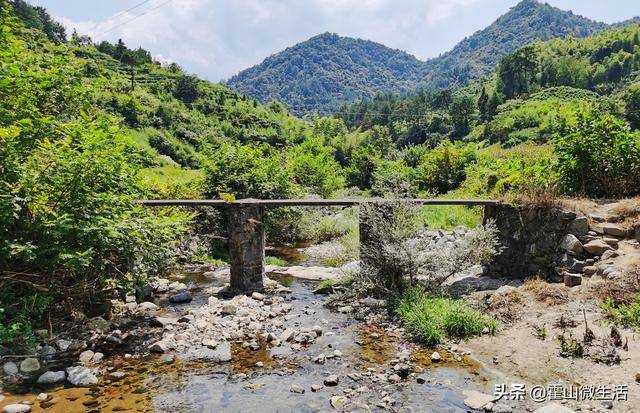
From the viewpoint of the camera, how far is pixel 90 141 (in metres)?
8.35

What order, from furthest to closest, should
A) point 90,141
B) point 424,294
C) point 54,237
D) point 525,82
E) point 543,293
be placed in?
point 525,82, point 424,294, point 543,293, point 90,141, point 54,237

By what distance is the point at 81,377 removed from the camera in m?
7.18

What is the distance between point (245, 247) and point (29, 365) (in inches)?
237

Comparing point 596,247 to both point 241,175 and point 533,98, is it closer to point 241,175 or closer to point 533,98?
point 241,175

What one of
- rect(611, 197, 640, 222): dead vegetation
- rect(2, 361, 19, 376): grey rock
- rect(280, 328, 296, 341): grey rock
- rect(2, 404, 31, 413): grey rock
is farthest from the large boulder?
rect(2, 361, 19, 376): grey rock

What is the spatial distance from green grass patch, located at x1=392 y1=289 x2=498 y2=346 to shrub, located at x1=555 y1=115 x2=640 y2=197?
510cm

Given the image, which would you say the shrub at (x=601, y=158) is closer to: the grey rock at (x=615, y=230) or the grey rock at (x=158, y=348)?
the grey rock at (x=615, y=230)

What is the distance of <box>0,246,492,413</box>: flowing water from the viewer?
6.46 metres

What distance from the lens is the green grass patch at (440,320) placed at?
8.74m

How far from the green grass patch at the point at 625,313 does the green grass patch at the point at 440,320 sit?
1.94 meters

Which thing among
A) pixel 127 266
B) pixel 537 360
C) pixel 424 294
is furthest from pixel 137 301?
pixel 537 360

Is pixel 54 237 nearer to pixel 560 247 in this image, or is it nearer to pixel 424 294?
pixel 424 294

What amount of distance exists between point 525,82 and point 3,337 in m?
105

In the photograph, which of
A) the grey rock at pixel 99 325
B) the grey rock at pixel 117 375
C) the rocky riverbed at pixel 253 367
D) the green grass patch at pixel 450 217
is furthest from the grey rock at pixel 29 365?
the green grass patch at pixel 450 217
